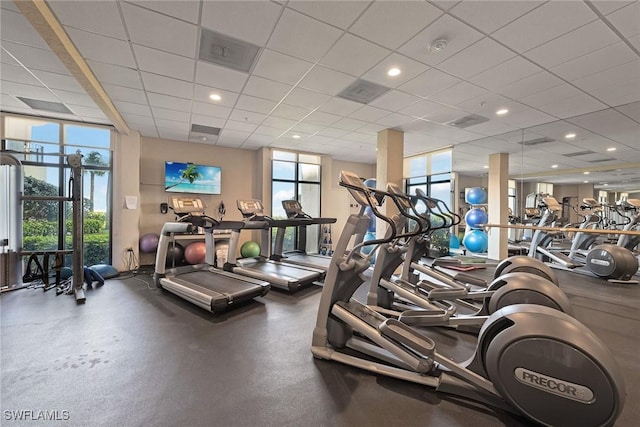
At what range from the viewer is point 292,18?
2.31m

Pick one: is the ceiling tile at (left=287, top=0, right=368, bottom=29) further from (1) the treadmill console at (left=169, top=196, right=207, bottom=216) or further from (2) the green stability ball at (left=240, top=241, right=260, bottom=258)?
(2) the green stability ball at (left=240, top=241, right=260, bottom=258)

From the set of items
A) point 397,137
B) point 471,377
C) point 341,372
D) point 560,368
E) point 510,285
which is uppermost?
point 397,137

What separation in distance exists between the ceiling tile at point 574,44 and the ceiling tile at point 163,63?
146 inches

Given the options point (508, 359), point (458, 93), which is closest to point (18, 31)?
point (508, 359)

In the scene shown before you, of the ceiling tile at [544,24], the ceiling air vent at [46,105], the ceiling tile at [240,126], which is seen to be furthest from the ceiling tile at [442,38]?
the ceiling air vent at [46,105]

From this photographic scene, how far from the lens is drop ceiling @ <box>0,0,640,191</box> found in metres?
2.24

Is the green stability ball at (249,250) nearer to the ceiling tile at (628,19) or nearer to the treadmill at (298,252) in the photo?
the treadmill at (298,252)

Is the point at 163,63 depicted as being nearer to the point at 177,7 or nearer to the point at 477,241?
the point at 177,7

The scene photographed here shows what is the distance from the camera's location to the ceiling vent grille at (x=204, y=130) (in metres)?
5.29

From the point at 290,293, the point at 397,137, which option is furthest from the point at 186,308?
the point at 397,137

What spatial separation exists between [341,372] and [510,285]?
68.2 inches

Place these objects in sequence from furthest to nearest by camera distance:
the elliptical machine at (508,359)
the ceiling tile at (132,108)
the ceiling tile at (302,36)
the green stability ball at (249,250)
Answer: the green stability ball at (249,250) < the ceiling tile at (132,108) < the ceiling tile at (302,36) < the elliptical machine at (508,359)

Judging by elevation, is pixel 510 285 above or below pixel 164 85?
below

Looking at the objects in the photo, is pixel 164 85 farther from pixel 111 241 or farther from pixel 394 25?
pixel 111 241
